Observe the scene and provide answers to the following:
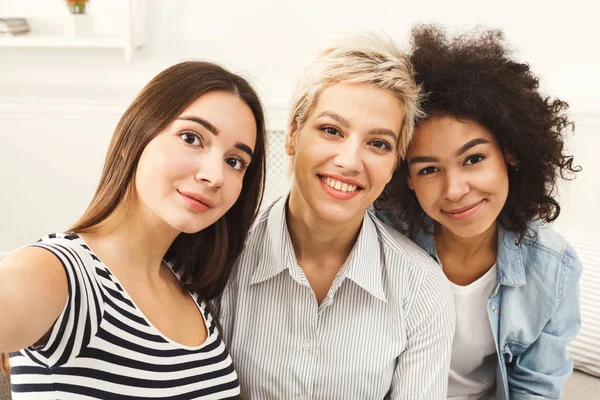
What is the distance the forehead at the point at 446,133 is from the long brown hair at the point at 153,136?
1.20ft

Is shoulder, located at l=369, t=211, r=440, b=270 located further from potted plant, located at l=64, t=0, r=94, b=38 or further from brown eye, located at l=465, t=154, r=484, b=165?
potted plant, located at l=64, t=0, r=94, b=38

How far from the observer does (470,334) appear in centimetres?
172

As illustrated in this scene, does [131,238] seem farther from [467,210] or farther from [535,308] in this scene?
[535,308]

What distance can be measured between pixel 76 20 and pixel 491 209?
176cm

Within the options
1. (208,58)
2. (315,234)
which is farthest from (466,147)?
(208,58)

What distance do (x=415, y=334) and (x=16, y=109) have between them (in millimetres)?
2028

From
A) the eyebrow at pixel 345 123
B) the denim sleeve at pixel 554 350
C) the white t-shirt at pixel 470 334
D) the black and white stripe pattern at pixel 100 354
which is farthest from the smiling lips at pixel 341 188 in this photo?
the denim sleeve at pixel 554 350

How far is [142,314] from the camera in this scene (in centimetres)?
116

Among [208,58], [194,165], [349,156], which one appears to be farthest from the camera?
[208,58]

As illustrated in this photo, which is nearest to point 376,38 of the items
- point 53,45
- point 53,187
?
point 53,45

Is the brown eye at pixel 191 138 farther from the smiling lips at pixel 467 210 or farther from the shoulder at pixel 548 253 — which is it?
the shoulder at pixel 548 253

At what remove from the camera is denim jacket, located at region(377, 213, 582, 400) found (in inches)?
66.3

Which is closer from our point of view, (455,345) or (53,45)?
(455,345)

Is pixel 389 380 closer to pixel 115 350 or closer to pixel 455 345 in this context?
pixel 455 345
